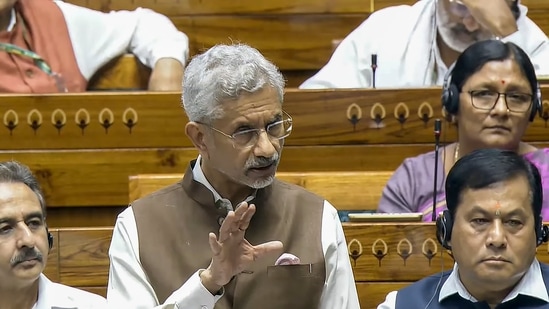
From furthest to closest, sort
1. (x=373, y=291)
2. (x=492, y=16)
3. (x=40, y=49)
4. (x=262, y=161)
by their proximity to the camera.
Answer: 1. (x=40, y=49)
2. (x=492, y=16)
3. (x=373, y=291)
4. (x=262, y=161)

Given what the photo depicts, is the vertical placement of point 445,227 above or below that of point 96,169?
Result: above

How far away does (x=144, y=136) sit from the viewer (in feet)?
9.07

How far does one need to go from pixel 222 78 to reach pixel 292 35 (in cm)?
154

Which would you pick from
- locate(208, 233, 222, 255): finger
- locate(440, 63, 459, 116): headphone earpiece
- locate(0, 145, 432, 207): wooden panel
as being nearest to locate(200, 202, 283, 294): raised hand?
locate(208, 233, 222, 255): finger

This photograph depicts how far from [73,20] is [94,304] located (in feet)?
4.15

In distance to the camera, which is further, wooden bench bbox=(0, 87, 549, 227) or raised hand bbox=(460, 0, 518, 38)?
raised hand bbox=(460, 0, 518, 38)

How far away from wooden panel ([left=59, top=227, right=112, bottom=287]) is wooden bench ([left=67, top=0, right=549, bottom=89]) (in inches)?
42.8

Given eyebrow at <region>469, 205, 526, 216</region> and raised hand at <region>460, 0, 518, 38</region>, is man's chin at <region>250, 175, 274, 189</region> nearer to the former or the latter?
eyebrow at <region>469, 205, 526, 216</region>

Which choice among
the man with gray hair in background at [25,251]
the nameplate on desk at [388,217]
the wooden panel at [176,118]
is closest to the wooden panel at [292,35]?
the wooden panel at [176,118]

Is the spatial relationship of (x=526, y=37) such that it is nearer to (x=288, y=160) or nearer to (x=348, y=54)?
(x=348, y=54)

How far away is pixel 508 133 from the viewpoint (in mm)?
2451

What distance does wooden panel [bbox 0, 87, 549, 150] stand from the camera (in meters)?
2.75

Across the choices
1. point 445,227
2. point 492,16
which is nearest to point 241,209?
point 445,227

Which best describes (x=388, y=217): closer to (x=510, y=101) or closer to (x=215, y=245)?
(x=510, y=101)
